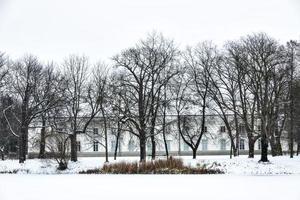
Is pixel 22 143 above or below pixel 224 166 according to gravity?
above

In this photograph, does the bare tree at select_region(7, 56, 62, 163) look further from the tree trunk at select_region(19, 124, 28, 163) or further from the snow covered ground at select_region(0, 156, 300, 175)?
the snow covered ground at select_region(0, 156, 300, 175)

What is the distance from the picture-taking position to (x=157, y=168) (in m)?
38.2

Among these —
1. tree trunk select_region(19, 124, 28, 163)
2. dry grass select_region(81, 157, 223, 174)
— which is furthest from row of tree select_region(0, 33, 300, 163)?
dry grass select_region(81, 157, 223, 174)

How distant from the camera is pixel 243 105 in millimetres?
47812

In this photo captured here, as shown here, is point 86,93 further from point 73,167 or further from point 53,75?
point 73,167

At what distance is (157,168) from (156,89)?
46.2 ft

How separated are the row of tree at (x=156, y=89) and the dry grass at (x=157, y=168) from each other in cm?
657
